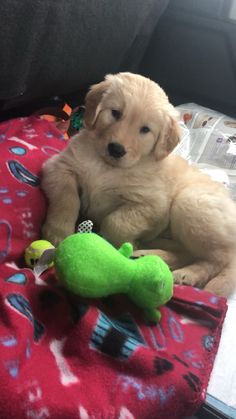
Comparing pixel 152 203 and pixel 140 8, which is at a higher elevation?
pixel 140 8

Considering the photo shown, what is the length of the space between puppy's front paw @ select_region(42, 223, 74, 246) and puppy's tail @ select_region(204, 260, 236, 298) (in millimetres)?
506

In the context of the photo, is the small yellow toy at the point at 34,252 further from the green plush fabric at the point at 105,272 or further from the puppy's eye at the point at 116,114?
the puppy's eye at the point at 116,114

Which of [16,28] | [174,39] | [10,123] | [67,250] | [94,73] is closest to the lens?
[67,250]

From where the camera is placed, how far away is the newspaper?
2379 millimetres

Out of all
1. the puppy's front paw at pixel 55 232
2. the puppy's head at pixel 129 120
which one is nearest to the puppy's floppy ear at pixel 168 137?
the puppy's head at pixel 129 120

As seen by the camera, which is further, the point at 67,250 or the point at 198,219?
the point at 198,219

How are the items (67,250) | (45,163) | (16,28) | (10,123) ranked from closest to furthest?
(67,250) → (16,28) → (45,163) → (10,123)

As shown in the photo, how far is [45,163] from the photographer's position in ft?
5.61

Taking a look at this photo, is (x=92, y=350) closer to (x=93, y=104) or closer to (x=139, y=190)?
(x=139, y=190)

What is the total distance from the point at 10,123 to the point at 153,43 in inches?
57.7

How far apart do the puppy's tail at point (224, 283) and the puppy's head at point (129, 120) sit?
0.47 metres

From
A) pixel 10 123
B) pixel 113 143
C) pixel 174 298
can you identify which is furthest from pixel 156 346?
pixel 10 123

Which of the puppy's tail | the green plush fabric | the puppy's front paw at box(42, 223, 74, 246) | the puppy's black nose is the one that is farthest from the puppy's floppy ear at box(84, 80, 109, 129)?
the puppy's tail

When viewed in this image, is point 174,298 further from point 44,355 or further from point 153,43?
point 153,43
